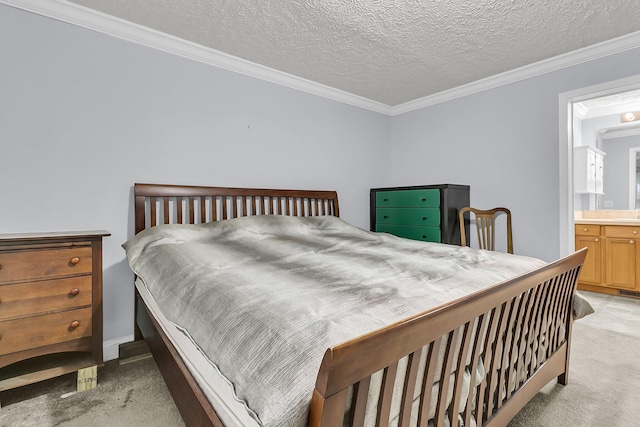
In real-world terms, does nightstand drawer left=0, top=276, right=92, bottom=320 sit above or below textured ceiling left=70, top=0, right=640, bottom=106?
below

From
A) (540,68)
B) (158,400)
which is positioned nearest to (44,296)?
(158,400)

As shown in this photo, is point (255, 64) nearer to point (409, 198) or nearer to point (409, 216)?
point (409, 198)

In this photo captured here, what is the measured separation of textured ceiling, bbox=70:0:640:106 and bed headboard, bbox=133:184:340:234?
3.96ft

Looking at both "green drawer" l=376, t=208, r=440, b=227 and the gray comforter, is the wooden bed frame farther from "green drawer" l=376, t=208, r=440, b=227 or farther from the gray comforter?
"green drawer" l=376, t=208, r=440, b=227

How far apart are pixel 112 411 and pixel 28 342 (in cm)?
59

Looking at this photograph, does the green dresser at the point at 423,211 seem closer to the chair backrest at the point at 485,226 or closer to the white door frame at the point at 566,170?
the chair backrest at the point at 485,226

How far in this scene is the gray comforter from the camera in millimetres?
751

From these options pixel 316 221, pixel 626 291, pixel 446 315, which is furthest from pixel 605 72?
pixel 446 315

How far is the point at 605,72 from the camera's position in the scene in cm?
268

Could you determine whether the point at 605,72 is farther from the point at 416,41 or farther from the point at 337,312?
the point at 337,312

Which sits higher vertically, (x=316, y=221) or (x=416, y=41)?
(x=416, y=41)

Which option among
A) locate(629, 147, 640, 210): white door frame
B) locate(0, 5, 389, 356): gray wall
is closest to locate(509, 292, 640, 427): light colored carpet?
locate(629, 147, 640, 210): white door frame

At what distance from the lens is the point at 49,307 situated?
175cm

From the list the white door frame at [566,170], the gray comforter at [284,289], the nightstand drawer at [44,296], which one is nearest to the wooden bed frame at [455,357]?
the gray comforter at [284,289]
